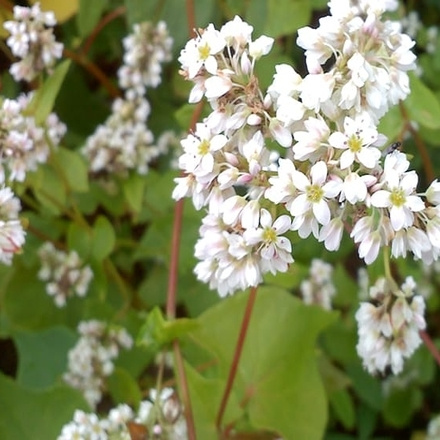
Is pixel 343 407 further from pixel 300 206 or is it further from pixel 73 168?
pixel 300 206

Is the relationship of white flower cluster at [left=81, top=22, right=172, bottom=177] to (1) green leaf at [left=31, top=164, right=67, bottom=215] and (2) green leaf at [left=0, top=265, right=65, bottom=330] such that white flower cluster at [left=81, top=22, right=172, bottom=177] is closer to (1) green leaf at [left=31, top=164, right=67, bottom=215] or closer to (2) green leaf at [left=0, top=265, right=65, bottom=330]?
(1) green leaf at [left=31, top=164, right=67, bottom=215]

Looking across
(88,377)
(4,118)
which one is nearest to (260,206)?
(4,118)

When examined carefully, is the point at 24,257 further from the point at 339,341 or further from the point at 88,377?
the point at 339,341

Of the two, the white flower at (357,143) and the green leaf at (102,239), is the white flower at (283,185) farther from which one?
the green leaf at (102,239)

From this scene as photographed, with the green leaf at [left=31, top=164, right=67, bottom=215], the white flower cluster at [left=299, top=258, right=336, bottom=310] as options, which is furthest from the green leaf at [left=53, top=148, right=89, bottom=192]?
the white flower cluster at [left=299, top=258, right=336, bottom=310]

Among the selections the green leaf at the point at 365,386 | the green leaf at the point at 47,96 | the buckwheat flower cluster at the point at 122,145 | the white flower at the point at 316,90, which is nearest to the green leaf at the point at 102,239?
the buckwheat flower cluster at the point at 122,145

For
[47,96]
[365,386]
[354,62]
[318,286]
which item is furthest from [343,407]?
[354,62]
